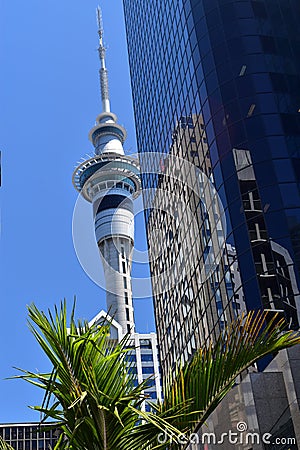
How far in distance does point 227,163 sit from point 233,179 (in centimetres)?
128

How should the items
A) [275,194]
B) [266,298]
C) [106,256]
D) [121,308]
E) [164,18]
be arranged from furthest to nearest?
[106,256] < [121,308] < [164,18] < [275,194] < [266,298]

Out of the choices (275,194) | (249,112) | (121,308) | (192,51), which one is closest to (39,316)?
(275,194)

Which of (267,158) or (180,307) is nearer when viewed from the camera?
(267,158)

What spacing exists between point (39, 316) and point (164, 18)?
1834 inches

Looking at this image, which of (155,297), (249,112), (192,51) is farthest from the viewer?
(155,297)

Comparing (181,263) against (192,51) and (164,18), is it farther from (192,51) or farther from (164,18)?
(164,18)

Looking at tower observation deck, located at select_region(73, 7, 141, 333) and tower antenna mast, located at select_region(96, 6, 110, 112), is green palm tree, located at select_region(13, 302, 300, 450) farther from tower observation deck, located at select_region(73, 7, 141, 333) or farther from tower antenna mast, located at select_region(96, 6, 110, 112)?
tower antenna mast, located at select_region(96, 6, 110, 112)

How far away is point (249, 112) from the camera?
33750 mm

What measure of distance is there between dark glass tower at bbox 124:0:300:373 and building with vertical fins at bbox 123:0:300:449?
0.21ft

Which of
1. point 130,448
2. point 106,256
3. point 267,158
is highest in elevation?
point 106,256

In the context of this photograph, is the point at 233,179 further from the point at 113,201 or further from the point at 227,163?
the point at 113,201

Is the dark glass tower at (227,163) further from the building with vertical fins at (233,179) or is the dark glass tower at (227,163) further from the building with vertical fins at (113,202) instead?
the building with vertical fins at (113,202)

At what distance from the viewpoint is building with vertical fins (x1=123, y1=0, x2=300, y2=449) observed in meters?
28.0

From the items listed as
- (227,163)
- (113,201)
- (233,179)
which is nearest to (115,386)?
(233,179)
